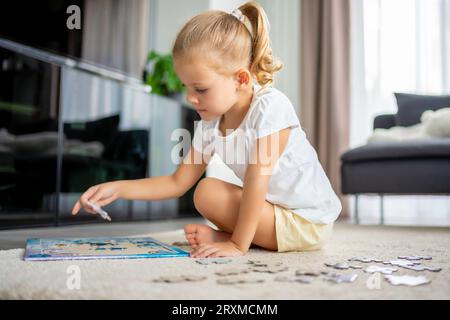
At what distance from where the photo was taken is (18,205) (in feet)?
6.52

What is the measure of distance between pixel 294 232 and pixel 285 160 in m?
0.18

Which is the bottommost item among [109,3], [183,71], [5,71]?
[183,71]

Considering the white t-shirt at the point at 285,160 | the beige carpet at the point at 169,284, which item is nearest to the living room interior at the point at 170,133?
the beige carpet at the point at 169,284

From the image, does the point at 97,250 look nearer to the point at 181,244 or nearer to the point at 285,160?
the point at 181,244

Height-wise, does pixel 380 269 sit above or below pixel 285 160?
below

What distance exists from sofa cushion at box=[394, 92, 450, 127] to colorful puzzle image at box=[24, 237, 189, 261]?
224cm

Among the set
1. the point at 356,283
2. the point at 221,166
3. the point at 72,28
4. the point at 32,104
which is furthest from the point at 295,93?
the point at 356,283

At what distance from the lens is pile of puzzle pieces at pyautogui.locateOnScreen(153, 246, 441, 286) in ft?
2.54

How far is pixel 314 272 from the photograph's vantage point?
2.80ft

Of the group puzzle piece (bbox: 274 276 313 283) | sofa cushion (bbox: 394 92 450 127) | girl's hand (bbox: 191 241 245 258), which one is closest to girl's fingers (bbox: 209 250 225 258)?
girl's hand (bbox: 191 241 245 258)

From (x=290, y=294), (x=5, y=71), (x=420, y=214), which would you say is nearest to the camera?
(x=290, y=294)

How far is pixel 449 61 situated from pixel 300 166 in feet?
10.3

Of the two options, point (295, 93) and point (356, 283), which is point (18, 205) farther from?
point (295, 93)

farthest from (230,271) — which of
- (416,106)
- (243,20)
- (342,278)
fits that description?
(416,106)
